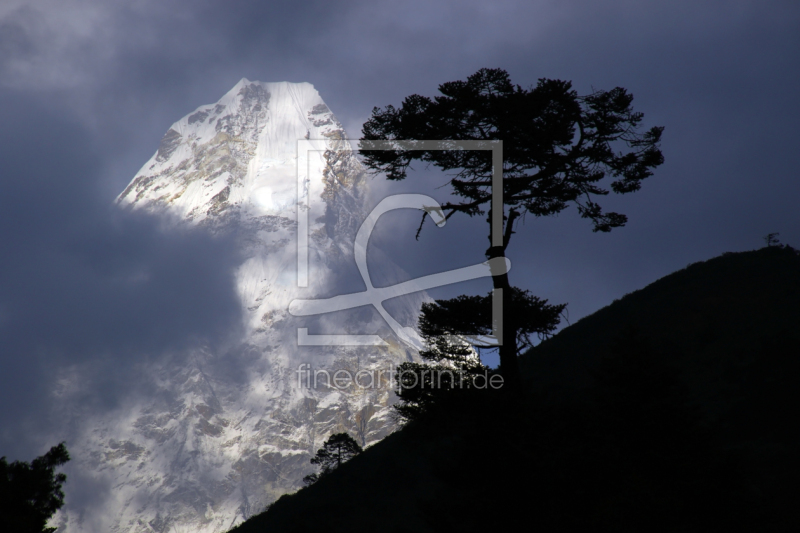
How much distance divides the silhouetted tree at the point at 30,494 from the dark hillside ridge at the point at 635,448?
27.9ft

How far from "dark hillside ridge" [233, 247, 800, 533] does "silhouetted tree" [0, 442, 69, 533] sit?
851cm

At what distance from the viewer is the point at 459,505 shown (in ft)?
36.0

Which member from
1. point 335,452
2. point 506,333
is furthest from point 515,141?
point 335,452

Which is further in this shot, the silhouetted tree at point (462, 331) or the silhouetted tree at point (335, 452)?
the silhouetted tree at point (335, 452)

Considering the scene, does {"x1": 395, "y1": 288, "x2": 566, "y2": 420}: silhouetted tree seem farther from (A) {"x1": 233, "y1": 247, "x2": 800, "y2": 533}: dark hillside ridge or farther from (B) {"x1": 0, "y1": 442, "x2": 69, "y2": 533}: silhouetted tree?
(B) {"x1": 0, "y1": 442, "x2": 69, "y2": 533}: silhouetted tree

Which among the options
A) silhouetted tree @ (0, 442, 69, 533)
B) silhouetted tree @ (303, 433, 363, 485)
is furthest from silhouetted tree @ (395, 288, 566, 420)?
silhouetted tree @ (303, 433, 363, 485)

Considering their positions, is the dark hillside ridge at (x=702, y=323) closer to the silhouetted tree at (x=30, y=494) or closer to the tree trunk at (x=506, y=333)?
the tree trunk at (x=506, y=333)

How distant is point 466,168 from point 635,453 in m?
7.64

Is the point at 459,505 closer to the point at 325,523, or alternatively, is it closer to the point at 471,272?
the point at 471,272

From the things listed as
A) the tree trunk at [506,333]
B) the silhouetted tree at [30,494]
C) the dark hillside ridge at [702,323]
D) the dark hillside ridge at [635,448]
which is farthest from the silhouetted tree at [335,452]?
the tree trunk at [506,333]

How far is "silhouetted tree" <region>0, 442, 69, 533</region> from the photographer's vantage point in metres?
16.3

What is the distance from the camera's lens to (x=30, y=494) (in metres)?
18.1

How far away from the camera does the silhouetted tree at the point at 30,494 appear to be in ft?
53.5

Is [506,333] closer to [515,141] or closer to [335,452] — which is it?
[515,141]
